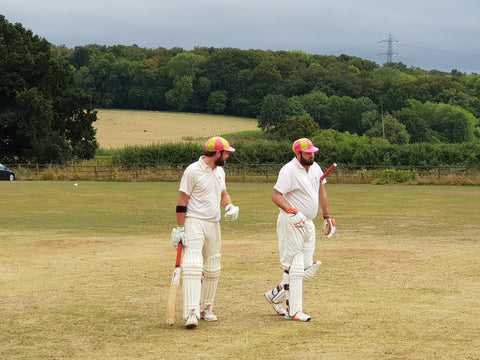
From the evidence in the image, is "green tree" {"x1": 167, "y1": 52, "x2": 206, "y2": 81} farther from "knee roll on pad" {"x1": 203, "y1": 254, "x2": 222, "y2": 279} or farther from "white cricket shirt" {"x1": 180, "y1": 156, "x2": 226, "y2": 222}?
"knee roll on pad" {"x1": 203, "y1": 254, "x2": 222, "y2": 279}

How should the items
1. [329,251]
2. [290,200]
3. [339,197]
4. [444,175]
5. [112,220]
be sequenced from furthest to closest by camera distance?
[444,175] < [339,197] < [112,220] < [329,251] < [290,200]

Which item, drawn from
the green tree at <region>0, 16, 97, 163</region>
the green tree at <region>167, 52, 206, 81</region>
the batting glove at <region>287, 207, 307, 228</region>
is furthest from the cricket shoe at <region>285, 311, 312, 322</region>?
the green tree at <region>167, 52, 206, 81</region>

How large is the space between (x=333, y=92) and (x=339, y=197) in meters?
106

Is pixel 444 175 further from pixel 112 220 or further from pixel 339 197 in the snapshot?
pixel 112 220

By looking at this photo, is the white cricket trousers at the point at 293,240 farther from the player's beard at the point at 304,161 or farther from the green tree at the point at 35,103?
the green tree at the point at 35,103

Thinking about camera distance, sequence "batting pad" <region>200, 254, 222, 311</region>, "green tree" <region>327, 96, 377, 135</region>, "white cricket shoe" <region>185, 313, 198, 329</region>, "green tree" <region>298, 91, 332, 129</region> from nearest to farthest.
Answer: "white cricket shoe" <region>185, 313, 198, 329</region>, "batting pad" <region>200, 254, 222, 311</region>, "green tree" <region>327, 96, 377, 135</region>, "green tree" <region>298, 91, 332, 129</region>

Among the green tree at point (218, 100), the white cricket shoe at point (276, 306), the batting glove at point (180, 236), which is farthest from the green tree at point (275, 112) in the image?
the batting glove at point (180, 236)

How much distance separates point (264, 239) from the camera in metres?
21.0

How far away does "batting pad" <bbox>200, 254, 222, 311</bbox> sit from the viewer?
9.78m

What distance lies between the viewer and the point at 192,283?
941 centimetres

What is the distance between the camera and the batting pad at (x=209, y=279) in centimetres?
978

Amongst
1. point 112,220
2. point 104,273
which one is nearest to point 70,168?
point 112,220

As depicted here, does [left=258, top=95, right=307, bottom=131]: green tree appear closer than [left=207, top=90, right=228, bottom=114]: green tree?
Yes

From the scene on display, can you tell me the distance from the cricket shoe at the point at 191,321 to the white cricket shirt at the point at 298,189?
201 centimetres
